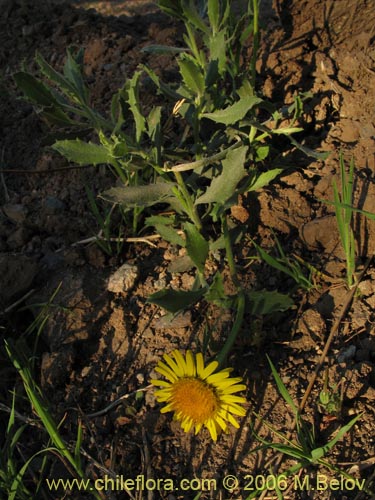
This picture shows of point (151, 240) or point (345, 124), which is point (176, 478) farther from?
point (345, 124)

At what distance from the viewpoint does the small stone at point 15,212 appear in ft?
7.55

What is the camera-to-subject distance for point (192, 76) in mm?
1719

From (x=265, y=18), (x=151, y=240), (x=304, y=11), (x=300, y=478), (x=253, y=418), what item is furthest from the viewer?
(x=265, y=18)

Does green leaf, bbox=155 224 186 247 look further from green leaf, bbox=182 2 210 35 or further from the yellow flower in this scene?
green leaf, bbox=182 2 210 35

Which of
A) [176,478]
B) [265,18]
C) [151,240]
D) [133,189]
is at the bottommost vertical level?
[176,478]

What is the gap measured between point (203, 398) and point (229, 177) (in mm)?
645

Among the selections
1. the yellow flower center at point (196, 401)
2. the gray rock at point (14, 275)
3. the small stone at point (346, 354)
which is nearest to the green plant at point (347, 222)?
the small stone at point (346, 354)

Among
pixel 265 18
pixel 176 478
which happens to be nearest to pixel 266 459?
pixel 176 478

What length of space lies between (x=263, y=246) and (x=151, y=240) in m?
0.42

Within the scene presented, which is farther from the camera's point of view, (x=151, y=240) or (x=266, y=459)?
(x=151, y=240)

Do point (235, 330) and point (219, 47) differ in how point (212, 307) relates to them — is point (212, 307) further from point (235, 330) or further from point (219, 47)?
point (219, 47)

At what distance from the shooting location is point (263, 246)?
2.01 m

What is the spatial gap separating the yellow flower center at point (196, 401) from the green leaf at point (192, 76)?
2.88 ft

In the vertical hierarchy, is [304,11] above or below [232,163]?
above
